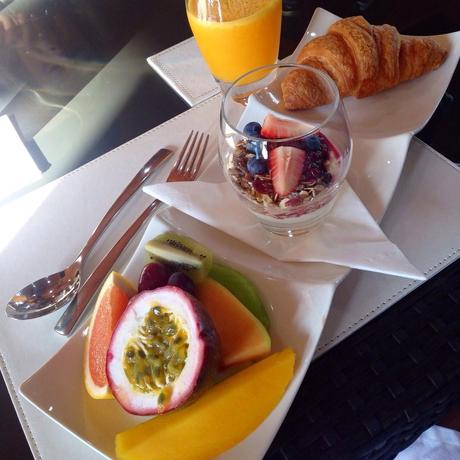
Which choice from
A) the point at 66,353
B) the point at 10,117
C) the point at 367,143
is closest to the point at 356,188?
the point at 367,143

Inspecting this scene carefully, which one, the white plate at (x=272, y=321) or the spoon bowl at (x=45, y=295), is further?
the spoon bowl at (x=45, y=295)

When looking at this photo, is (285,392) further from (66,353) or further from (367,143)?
(367,143)

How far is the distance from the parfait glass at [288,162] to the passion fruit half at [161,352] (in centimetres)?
20

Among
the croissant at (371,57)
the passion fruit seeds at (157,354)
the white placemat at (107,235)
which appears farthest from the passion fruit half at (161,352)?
the croissant at (371,57)

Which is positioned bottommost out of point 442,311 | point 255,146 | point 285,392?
point 442,311

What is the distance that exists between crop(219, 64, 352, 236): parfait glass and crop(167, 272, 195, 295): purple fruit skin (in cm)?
15

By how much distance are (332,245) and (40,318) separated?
1.49 ft

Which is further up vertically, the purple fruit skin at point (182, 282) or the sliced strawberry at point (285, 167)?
the sliced strawberry at point (285, 167)

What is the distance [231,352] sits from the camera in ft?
2.11

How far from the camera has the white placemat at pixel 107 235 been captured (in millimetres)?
709

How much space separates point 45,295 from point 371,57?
2.29 ft

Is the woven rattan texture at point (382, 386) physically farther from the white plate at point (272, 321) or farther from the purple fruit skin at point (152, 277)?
the purple fruit skin at point (152, 277)

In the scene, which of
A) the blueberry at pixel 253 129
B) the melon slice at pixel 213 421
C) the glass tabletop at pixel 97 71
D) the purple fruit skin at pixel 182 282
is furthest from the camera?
the glass tabletop at pixel 97 71

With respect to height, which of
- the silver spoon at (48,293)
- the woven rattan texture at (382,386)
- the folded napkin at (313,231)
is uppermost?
the silver spoon at (48,293)
